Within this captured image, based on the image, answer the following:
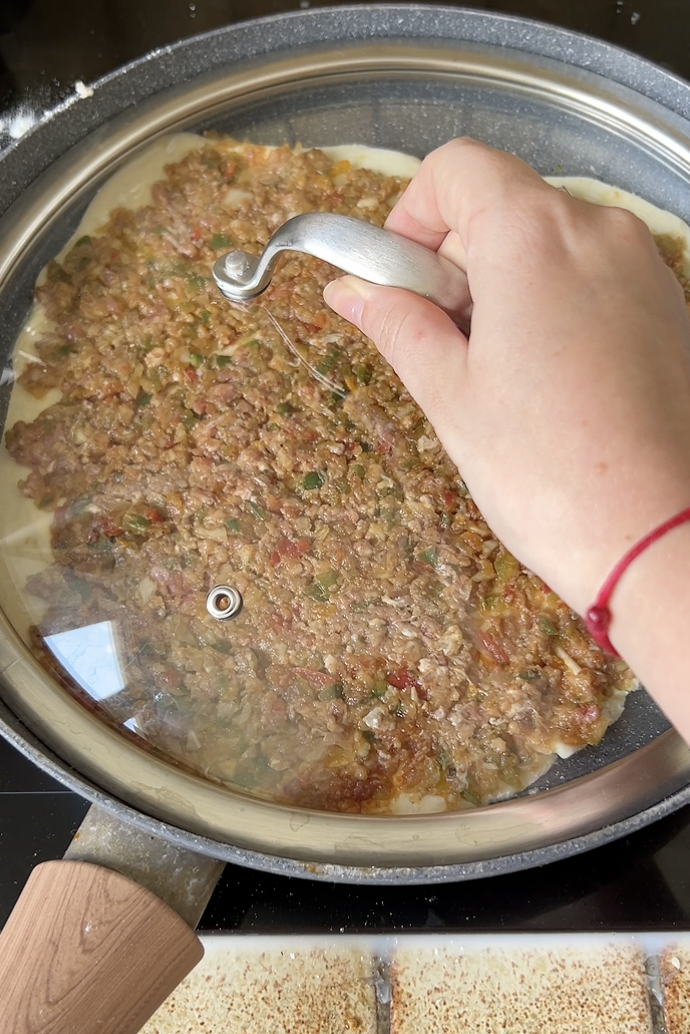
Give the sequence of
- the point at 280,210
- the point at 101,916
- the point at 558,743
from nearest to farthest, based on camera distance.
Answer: the point at 101,916, the point at 558,743, the point at 280,210

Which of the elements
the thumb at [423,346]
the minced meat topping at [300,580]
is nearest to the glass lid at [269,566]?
the minced meat topping at [300,580]

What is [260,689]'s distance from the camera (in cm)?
76

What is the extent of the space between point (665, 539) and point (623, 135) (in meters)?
0.71

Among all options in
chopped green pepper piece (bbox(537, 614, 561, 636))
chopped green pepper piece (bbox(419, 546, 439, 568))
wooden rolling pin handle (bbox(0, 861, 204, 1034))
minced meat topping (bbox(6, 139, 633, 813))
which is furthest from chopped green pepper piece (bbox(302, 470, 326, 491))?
wooden rolling pin handle (bbox(0, 861, 204, 1034))

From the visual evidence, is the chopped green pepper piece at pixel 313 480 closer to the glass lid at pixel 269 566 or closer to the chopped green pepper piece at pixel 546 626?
the glass lid at pixel 269 566

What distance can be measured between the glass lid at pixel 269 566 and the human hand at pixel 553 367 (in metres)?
0.13

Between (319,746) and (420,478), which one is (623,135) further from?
(319,746)

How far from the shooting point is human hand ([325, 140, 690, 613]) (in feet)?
1.90

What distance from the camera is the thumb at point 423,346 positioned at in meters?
0.65

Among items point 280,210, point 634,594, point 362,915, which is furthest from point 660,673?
point 280,210

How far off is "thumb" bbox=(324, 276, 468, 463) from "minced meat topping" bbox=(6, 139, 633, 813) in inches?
4.6

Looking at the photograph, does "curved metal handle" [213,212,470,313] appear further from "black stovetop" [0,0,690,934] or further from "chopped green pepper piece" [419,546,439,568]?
"black stovetop" [0,0,690,934]

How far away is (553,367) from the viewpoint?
609 millimetres

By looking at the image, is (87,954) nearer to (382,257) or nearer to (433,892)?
(433,892)
